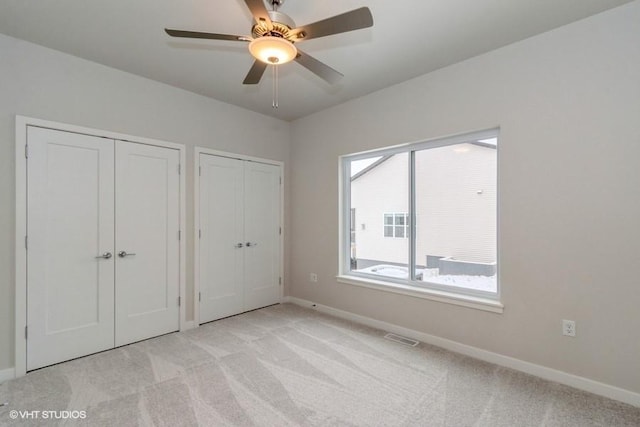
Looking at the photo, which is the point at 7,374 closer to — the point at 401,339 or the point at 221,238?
the point at 221,238

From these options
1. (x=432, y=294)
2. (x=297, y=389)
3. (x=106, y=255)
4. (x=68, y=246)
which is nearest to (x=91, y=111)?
(x=68, y=246)

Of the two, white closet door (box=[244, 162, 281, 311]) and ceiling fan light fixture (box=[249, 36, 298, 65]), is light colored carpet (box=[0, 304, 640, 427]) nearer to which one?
white closet door (box=[244, 162, 281, 311])

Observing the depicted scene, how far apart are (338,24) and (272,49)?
15.5 inches

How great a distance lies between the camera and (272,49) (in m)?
1.71

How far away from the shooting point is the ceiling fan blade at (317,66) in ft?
6.26

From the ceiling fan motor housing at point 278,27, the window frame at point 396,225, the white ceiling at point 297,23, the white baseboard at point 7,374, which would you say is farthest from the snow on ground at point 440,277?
the white baseboard at point 7,374

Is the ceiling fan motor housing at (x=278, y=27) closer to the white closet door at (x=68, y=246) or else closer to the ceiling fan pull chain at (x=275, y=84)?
the ceiling fan pull chain at (x=275, y=84)

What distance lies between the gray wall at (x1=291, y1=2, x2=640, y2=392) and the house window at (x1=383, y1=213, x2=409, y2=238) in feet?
2.54

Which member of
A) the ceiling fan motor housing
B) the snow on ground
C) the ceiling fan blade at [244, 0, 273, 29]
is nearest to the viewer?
the ceiling fan blade at [244, 0, 273, 29]

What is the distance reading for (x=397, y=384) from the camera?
2.32 meters

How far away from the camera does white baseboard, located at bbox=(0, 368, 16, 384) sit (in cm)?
238

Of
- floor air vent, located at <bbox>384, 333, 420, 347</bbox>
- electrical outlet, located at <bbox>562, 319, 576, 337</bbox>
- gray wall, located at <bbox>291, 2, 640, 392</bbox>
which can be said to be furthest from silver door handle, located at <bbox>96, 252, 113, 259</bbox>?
electrical outlet, located at <bbox>562, 319, 576, 337</bbox>

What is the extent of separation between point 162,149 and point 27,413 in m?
2.44

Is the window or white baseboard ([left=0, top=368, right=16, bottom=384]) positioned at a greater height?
the window
